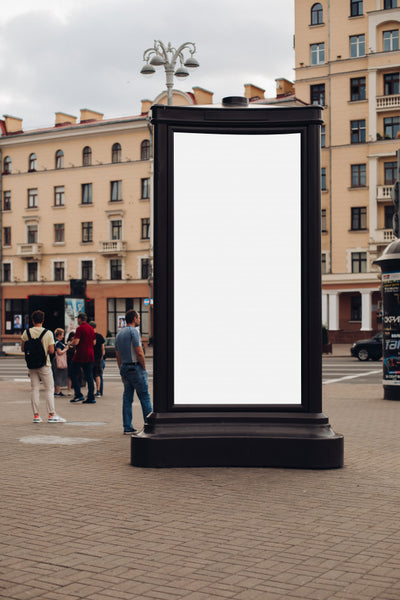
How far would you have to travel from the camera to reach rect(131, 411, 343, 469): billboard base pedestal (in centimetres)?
860

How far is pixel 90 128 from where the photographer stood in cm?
6259

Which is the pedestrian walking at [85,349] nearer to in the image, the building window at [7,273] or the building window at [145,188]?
the building window at [145,188]

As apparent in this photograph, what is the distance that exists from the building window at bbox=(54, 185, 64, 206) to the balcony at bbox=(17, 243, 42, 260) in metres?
3.58

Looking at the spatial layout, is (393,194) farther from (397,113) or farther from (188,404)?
(397,113)

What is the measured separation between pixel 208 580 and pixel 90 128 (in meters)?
60.0

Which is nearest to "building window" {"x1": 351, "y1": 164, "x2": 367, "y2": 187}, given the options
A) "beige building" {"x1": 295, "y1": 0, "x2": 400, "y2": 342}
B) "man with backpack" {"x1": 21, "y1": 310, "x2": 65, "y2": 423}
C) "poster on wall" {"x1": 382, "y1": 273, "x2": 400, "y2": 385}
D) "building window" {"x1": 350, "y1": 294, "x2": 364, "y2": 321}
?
"beige building" {"x1": 295, "y1": 0, "x2": 400, "y2": 342}

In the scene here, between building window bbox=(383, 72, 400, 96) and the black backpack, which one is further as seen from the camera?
building window bbox=(383, 72, 400, 96)

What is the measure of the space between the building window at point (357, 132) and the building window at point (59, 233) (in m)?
22.9

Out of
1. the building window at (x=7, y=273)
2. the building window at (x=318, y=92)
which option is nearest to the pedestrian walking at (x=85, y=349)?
the building window at (x=318, y=92)

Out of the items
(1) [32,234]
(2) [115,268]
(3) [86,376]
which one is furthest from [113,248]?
(3) [86,376]

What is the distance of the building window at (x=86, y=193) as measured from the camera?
63500 millimetres

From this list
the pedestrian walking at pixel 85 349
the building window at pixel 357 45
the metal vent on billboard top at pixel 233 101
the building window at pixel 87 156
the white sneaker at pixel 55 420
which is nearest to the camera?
the metal vent on billboard top at pixel 233 101

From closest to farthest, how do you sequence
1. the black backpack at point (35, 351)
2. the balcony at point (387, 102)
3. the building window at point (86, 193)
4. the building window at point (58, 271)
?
the black backpack at point (35, 351)
the balcony at point (387, 102)
the building window at point (86, 193)
the building window at point (58, 271)

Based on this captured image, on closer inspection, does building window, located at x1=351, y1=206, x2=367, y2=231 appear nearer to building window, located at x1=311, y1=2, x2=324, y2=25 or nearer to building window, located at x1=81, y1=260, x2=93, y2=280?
building window, located at x1=311, y1=2, x2=324, y2=25
